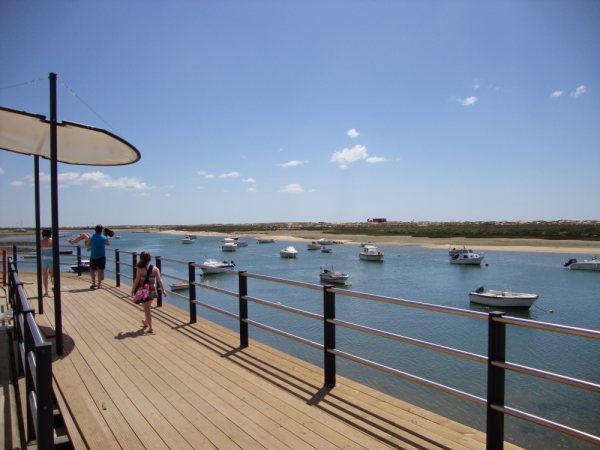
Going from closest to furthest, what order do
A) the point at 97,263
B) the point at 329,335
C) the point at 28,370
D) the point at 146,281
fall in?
the point at 28,370 < the point at 329,335 < the point at 146,281 < the point at 97,263

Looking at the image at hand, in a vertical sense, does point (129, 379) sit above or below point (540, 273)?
above

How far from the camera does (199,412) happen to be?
3891 mm

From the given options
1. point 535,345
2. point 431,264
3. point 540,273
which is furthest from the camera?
point 431,264

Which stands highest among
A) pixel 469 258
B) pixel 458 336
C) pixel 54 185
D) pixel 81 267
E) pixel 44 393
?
pixel 54 185

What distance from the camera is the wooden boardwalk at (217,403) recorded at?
11.1 ft

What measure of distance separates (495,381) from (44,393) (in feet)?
9.51

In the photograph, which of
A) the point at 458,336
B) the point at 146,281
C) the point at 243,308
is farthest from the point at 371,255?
the point at 243,308

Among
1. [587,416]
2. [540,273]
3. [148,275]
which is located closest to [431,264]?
[540,273]

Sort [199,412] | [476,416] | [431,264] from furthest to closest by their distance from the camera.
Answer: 1. [431,264]
2. [476,416]
3. [199,412]

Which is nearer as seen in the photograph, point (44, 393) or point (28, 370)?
point (44, 393)

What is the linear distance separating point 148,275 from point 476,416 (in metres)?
9.27

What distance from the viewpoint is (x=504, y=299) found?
26797mm

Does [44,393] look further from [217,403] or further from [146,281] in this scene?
[146,281]

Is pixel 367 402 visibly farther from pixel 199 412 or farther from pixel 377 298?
pixel 199 412
